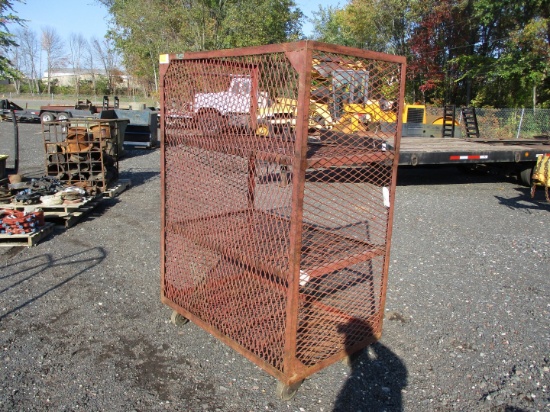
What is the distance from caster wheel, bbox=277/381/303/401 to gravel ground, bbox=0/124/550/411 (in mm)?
55

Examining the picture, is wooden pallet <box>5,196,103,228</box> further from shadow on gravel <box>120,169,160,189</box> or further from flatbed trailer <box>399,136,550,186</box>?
flatbed trailer <box>399,136,550,186</box>

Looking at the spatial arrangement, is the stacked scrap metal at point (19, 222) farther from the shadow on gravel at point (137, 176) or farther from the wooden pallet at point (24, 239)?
the shadow on gravel at point (137, 176)

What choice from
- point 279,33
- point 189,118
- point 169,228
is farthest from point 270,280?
point 279,33

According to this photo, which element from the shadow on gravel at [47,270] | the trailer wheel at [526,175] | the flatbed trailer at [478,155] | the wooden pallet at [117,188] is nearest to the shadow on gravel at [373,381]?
the shadow on gravel at [47,270]

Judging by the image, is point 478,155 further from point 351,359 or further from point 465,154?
point 351,359

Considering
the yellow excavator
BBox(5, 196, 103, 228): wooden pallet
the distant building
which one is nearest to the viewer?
the yellow excavator

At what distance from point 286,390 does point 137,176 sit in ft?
28.1

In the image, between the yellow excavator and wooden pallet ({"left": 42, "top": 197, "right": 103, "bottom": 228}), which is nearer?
the yellow excavator

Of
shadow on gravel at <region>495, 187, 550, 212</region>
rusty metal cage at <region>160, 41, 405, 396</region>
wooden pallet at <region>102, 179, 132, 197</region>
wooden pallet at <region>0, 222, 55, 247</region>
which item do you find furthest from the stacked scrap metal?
shadow on gravel at <region>495, 187, 550, 212</region>

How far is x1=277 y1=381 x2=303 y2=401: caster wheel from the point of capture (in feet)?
9.86

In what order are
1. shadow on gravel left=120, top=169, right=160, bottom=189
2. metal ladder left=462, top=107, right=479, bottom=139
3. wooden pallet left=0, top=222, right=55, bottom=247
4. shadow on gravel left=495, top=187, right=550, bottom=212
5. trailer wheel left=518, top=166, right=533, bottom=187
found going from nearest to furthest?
wooden pallet left=0, top=222, right=55, bottom=247 → shadow on gravel left=495, top=187, right=550, bottom=212 → shadow on gravel left=120, top=169, right=160, bottom=189 → trailer wheel left=518, top=166, right=533, bottom=187 → metal ladder left=462, top=107, right=479, bottom=139

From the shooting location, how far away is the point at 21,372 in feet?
10.7

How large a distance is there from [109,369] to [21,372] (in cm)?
59

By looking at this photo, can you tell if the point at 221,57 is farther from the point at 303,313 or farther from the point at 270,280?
the point at 303,313
